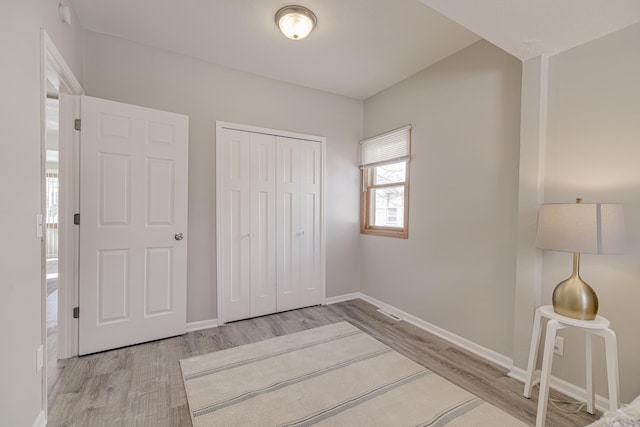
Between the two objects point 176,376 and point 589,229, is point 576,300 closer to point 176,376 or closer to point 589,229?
point 589,229

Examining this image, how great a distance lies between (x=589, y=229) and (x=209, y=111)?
3.18m

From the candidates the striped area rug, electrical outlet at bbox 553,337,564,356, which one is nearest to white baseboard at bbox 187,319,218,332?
the striped area rug

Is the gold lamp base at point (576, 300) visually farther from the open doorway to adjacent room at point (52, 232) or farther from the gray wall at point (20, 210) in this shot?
the open doorway to adjacent room at point (52, 232)

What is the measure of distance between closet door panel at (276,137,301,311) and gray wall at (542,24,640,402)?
2396 mm

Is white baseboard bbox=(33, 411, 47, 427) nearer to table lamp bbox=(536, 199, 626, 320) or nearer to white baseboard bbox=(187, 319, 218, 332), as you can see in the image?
white baseboard bbox=(187, 319, 218, 332)

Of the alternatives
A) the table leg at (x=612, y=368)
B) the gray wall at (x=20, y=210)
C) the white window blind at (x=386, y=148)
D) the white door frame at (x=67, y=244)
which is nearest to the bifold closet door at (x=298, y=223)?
the white window blind at (x=386, y=148)

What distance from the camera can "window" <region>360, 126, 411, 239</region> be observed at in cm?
319

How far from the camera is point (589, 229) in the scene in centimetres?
144

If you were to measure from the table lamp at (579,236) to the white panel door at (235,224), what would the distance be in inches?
103

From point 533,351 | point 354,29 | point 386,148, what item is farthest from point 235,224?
point 533,351

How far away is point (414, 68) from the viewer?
293 cm

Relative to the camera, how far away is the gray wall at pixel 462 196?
222 cm

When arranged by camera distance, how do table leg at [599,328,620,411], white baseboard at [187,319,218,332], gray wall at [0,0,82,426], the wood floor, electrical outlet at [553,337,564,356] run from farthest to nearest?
white baseboard at [187,319,218,332]
electrical outlet at [553,337,564,356]
the wood floor
table leg at [599,328,620,411]
gray wall at [0,0,82,426]

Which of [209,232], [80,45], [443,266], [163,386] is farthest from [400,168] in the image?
[80,45]
